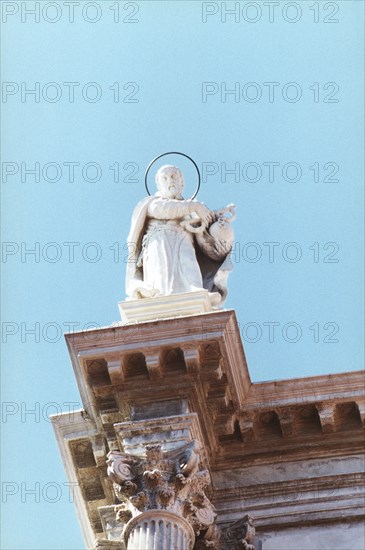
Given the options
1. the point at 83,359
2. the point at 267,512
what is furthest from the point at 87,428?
the point at 267,512

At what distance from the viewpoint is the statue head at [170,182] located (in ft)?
80.3

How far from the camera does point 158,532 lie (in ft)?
64.1

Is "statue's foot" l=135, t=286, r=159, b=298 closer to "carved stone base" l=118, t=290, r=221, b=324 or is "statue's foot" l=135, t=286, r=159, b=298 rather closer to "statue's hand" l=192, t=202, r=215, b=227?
"carved stone base" l=118, t=290, r=221, b=324

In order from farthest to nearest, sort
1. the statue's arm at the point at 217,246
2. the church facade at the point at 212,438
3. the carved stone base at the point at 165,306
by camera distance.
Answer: the statue's arm at the point at 217,246
the carved stone base at the point at 165,306
the church facade at the point at 212,438

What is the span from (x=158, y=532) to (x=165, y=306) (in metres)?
3.59

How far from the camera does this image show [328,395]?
21.7 meters

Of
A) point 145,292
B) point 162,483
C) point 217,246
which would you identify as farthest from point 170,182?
point 162,483

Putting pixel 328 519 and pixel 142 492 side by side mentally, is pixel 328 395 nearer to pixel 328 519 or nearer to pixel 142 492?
pixel 328 519

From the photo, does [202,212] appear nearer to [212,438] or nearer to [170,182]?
[170,182]

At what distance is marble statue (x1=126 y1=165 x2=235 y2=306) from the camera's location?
23.2 meters

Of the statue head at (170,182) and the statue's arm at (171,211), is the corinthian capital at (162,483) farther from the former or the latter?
the statue head at (170,182)

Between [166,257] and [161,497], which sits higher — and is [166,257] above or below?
above

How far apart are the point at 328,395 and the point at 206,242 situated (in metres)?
3.18

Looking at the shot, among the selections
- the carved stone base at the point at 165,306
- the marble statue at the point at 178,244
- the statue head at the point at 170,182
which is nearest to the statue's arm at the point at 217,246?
the marble statue at the point at 178,244
